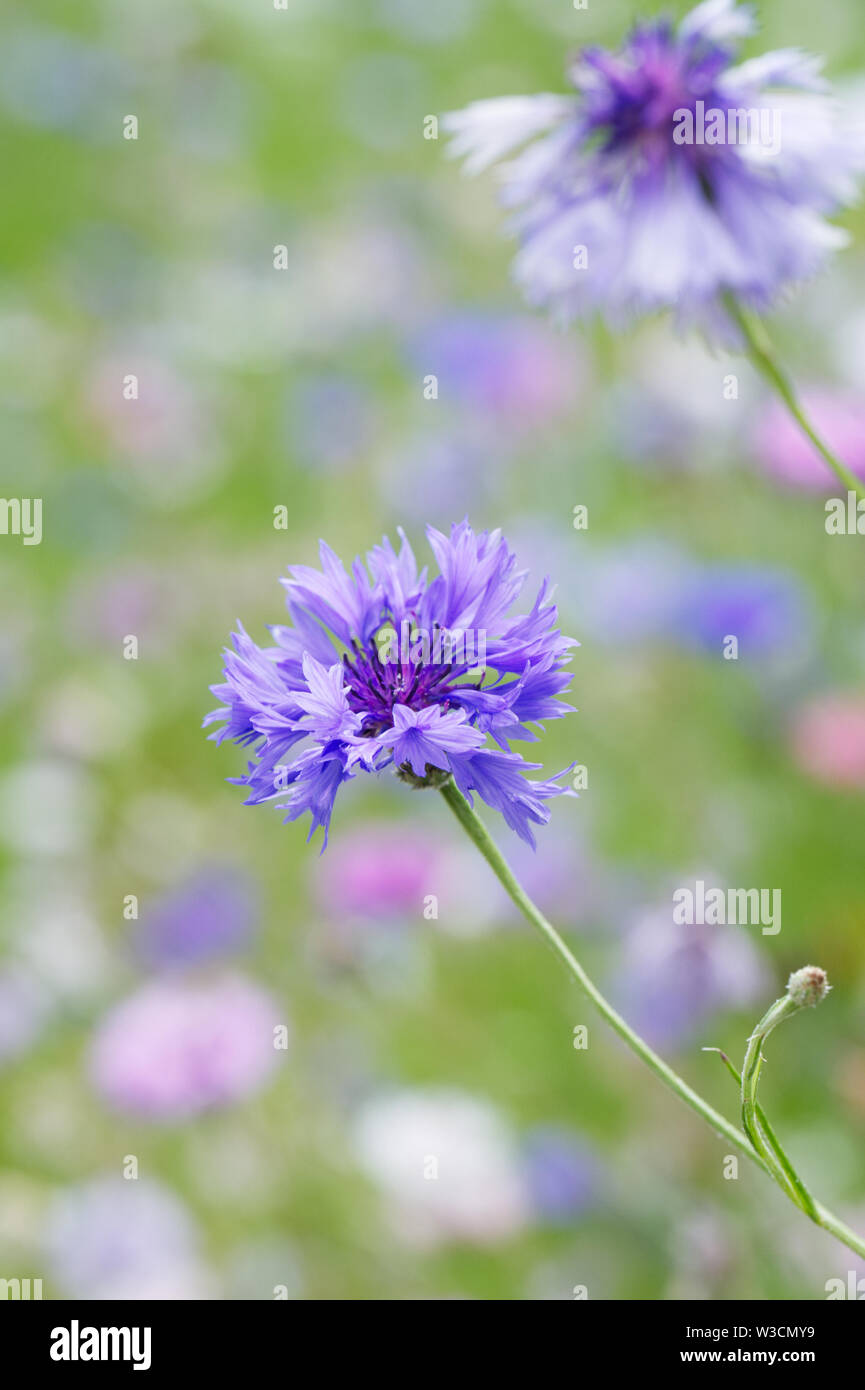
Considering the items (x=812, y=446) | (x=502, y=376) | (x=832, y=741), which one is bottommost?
(x=832, y=741)

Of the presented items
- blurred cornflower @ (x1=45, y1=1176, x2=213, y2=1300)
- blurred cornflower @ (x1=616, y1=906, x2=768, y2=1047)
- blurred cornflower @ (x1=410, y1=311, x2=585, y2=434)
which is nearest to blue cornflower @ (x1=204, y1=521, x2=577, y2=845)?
blurred cornflower @ (x1=616, y1=906, x2=768, y2=1047)

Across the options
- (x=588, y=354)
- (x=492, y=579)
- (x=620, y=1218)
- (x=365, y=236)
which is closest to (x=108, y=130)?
(x=365, y=236)

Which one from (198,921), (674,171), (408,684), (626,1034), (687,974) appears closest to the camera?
(626,1034)

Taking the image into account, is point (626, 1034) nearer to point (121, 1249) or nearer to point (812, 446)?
point (121, 1249)

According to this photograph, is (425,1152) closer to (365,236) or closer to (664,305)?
(664,305)

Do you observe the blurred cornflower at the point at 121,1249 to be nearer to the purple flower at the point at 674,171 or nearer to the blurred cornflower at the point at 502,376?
the purple flower at the point at 674,171

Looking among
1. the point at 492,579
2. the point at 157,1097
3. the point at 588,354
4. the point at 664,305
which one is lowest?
the point at 157,1097

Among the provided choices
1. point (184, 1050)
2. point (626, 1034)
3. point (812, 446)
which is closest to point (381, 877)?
point (184, 1050)
